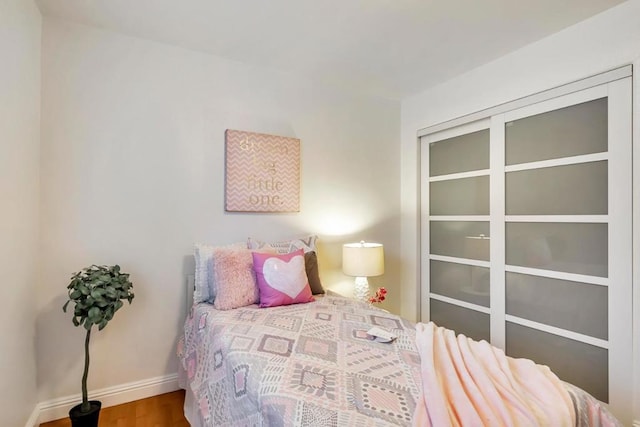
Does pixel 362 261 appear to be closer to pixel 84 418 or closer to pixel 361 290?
pixel 361 290

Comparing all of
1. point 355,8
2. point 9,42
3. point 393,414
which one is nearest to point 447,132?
point 355,8

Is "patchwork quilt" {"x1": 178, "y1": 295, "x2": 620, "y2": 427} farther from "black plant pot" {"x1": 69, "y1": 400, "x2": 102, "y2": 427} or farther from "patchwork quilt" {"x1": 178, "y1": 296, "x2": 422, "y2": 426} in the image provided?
"black plant pot" {"x1": 69, "y1": 400, "x2": 102, "y2": 427}

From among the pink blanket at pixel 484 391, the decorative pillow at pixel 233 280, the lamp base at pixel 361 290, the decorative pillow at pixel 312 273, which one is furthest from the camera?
the lamp base at pixel 361 290

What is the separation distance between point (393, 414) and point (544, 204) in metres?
2.12

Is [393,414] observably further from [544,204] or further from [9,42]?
[9,42]

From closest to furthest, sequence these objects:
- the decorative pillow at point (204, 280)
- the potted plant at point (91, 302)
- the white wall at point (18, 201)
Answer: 1. the white wall at point (18, 201)
2. the potted plant at point (91, 302)
3. the decorative pillow at point (204, 280)

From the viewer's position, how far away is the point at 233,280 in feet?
7.08

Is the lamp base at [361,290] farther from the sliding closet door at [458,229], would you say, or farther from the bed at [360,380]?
the bed at [360,380]

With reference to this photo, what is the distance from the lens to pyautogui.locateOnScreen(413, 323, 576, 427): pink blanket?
3.36ft

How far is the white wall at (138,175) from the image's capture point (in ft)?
6.95

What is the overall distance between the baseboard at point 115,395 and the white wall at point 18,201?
0.13 meters

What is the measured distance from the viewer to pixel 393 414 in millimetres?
1035

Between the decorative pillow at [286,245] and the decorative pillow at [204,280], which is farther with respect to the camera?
the decorative pillow at [286,245]

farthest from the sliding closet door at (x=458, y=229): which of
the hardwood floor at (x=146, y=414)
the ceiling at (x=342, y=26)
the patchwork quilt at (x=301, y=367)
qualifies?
the hardwood floor at (x=146, y=414)
